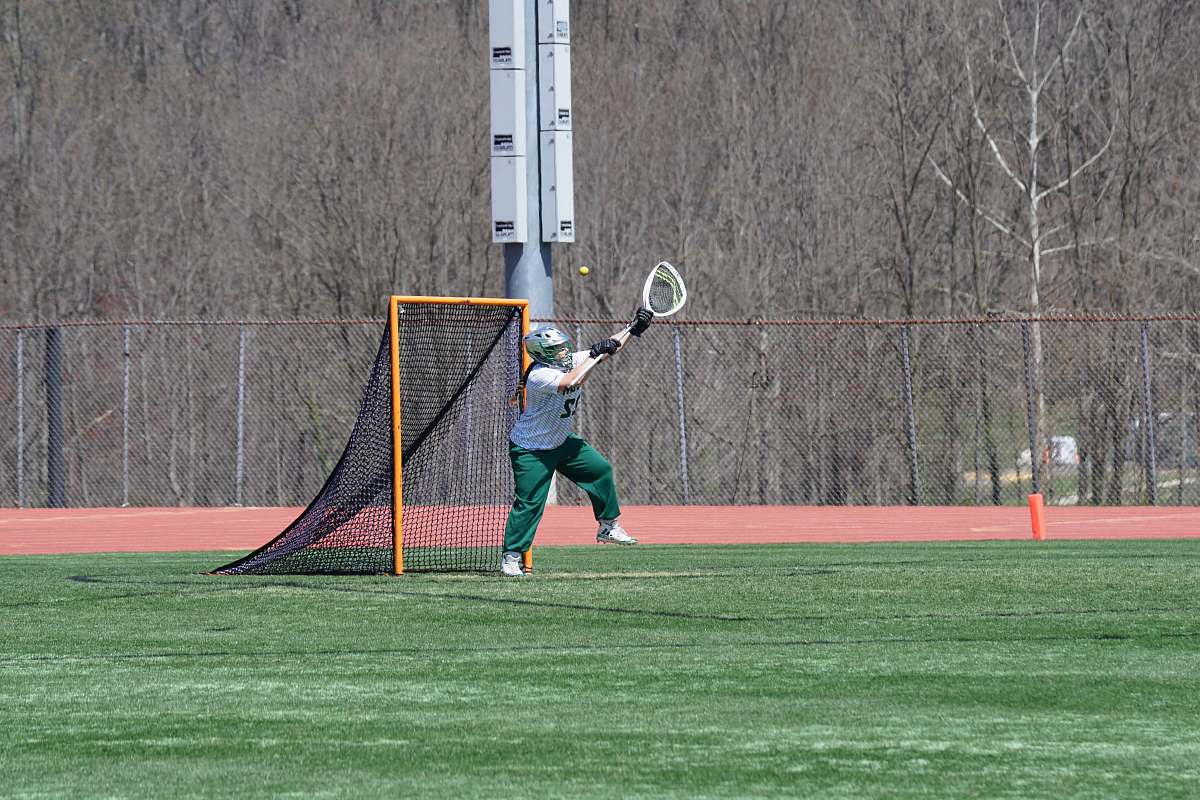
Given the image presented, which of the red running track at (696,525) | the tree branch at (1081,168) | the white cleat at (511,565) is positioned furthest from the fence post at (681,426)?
the white cleat at (511,565)

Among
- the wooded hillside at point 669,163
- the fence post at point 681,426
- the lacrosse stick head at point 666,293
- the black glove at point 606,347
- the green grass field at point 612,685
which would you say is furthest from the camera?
the wooded hillside at point 669,163

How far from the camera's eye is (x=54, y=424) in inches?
1051

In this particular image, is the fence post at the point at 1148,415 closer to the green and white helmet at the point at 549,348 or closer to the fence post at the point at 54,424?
the green and white helmet at the point at 549,348

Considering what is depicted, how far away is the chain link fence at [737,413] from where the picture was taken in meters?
25.5

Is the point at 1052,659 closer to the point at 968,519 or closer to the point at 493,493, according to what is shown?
the point at 493,493

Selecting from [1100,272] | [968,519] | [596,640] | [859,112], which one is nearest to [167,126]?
[859,112]

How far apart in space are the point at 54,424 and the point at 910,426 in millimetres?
11685

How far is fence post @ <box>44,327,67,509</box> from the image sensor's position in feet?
87.5

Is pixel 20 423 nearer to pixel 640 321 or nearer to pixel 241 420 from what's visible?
pixel 241 420

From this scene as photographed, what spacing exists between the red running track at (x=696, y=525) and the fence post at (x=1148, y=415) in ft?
2.02

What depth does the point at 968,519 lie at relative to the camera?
2241 cm

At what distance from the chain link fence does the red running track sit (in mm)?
1158

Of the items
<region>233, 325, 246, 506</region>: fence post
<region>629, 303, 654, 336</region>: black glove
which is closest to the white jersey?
<region>629, 303, 654, 336</region>: black glove

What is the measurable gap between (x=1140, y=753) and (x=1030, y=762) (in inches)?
16.7
